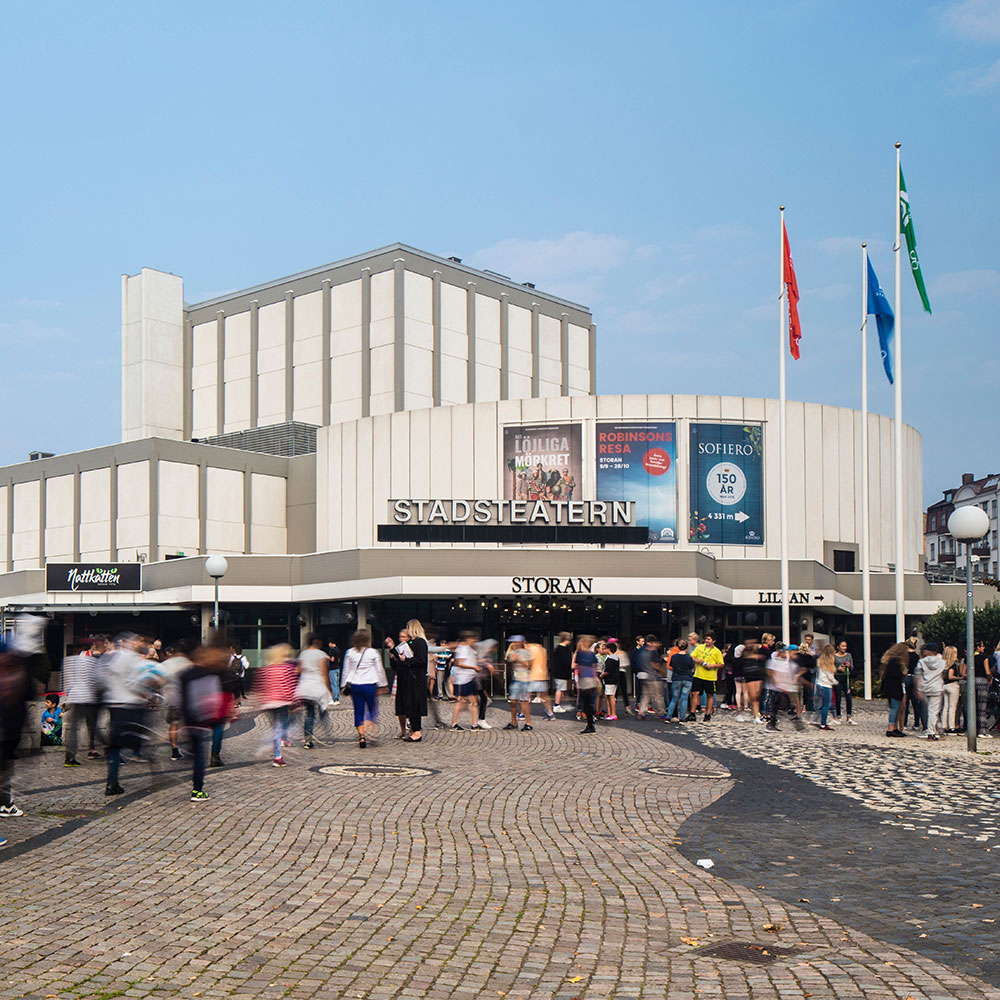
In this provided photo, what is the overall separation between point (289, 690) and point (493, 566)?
2733 cm

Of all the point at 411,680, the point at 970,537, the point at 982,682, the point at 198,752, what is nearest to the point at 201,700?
the point at 198,752

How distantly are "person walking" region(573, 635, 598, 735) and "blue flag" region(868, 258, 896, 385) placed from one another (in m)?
20.4

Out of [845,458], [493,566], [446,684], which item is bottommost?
[446,684]

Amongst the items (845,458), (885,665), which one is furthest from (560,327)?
(885,665)

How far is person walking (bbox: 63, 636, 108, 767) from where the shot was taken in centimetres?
1330

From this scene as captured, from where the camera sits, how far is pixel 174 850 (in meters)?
8.98

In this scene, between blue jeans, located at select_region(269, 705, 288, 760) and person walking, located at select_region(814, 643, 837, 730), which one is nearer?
blue jeans, located at select_region(269, 705, 288, 760)

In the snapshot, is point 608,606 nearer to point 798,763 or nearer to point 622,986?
point 798,763

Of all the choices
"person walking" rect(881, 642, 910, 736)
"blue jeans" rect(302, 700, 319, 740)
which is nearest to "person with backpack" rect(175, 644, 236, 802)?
"blue jeans" rect(302, 700, 319, 740)

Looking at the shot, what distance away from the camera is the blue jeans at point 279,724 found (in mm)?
14508

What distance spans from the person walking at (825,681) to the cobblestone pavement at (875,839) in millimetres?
4797

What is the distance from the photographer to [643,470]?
154 ft

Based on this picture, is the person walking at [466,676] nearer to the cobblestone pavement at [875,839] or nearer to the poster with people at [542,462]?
the cobblestone pavement at [875,839]

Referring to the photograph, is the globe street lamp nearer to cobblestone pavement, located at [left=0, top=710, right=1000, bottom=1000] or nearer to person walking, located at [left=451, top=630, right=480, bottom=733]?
cobblestone pavement, located at [left=0, top=710, right=1000, bottom=1000]
